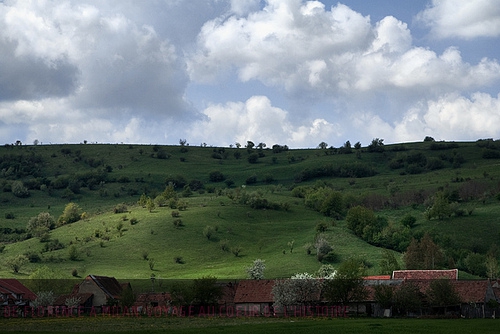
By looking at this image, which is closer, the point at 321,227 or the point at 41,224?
the point at 321,227

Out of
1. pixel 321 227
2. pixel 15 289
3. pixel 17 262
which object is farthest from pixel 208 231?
pixel 15 289

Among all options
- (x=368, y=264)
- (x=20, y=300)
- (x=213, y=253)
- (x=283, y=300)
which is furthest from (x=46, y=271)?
(x=368, y=264)

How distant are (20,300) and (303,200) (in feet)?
347

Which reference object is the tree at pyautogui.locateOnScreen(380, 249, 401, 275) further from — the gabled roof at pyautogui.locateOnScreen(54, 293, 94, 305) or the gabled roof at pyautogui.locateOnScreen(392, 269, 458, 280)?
the gabled roof at pyautogui.locateOnScreen(54, 293, 94, 305)

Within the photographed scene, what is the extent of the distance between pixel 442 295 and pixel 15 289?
60933 millimetres

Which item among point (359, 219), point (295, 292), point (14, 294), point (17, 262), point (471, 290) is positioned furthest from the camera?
point (359, 219)

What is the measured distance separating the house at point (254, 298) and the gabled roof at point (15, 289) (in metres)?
30.8

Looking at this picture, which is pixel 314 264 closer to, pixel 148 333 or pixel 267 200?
pixel 267 200

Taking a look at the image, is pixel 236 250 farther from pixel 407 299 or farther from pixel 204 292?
pixel 407 299

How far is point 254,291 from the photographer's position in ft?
341

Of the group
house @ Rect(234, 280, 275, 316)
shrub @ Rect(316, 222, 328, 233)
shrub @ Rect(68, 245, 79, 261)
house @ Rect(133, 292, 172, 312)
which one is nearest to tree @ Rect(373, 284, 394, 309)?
house @ Rect(234, 280, 275, 316)

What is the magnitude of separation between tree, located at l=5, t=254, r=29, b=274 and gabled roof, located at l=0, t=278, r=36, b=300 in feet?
80.2

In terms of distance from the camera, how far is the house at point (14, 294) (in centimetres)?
10225

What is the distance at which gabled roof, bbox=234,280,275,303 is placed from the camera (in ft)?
333
